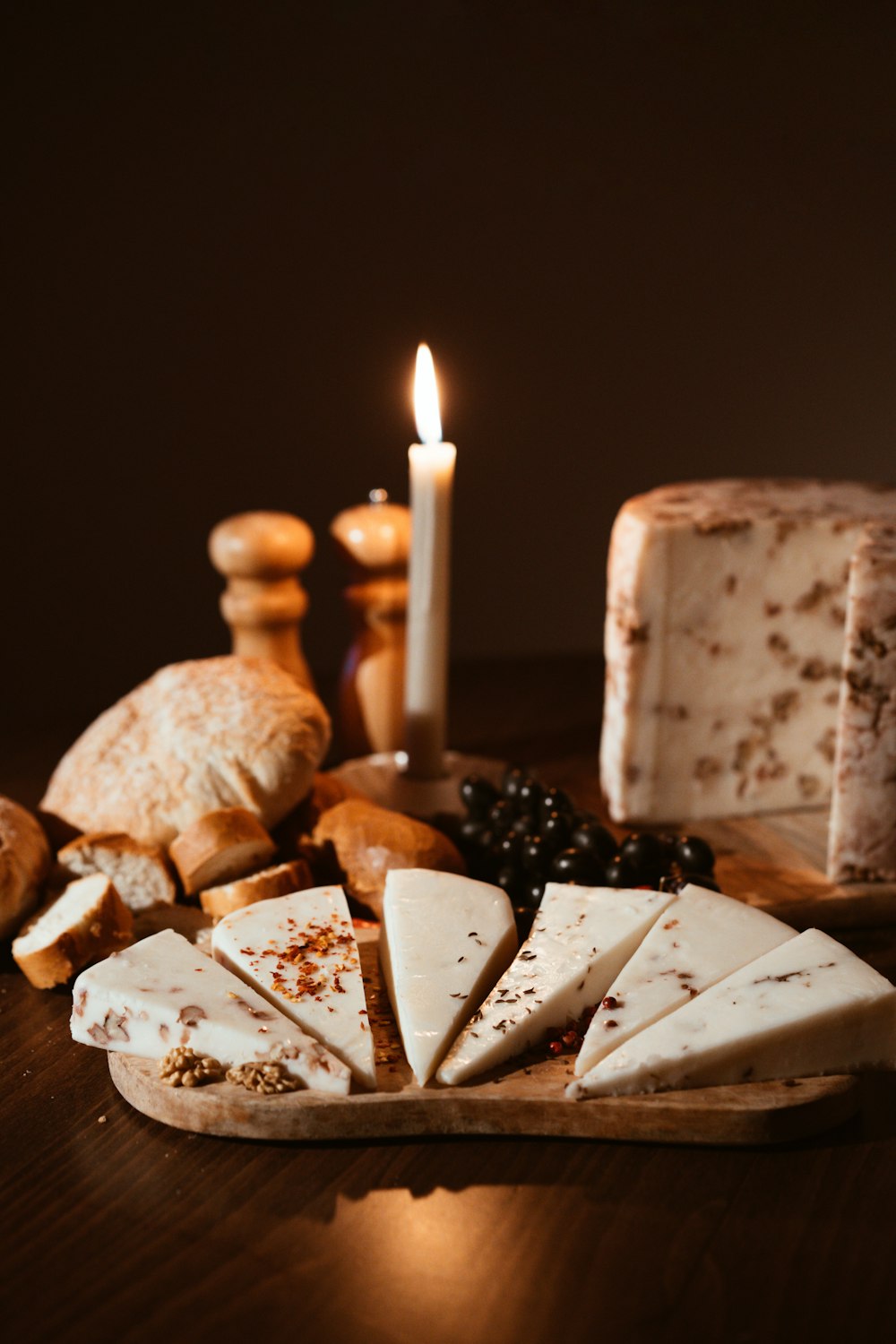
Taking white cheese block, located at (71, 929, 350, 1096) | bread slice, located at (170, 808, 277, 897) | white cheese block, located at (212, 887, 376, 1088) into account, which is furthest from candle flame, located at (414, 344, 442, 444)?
white cheese block, located at (71, 929, 350, 1096)

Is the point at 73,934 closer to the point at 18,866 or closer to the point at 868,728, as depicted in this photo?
the point at 18,866

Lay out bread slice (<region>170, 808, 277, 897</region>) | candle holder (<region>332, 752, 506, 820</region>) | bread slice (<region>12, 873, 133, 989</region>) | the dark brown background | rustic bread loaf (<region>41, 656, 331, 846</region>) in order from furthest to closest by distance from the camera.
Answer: the dark brown background → candle holder (<region>332, 752, 506, 820</region>) → rustic bread loaf (<region>41, 656, 331, 846</region>) → bread slice (<region>170, 808, 277, 897</region>) → bread slice (<region>12, 873, 133, 989</region>)

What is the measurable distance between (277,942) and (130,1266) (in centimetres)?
41

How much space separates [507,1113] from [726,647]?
3.02 ft

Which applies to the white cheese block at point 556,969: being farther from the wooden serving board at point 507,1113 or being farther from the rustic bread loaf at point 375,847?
the rustic bread loaf at point 375,847

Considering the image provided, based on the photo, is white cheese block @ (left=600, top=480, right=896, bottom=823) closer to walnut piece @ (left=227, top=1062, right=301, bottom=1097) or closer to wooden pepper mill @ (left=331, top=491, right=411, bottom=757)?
wooden pepper mill @ (left=331, top=491, right=411, bottom=757)

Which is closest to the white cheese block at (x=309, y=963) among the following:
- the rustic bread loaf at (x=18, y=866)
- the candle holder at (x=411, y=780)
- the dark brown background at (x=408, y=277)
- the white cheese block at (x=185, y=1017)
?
the white cheese block at (x=185, y=1017)

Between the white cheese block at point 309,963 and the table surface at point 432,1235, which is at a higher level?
the white cheese block at point 309,963

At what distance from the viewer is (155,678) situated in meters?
1.94

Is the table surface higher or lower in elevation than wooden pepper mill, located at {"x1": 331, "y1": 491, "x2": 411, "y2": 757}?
lower

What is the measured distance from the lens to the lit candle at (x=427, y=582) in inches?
77.1

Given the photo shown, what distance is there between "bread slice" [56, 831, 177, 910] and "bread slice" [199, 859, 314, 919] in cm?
6

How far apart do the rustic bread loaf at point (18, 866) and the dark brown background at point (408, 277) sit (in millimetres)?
910

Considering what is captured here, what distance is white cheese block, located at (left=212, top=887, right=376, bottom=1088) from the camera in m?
1.28
